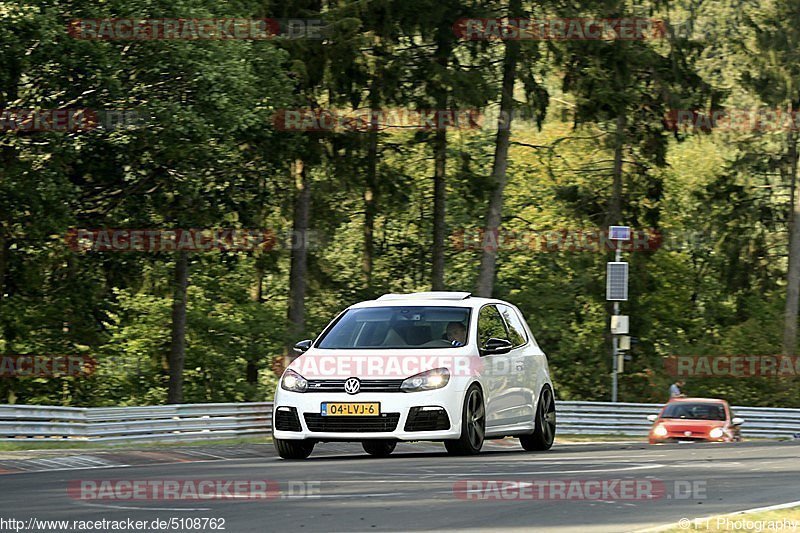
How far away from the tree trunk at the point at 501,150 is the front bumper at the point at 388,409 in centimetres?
2526

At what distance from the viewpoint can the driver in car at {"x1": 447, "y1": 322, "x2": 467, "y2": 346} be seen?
649 inches

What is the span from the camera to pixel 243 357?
49469 mm

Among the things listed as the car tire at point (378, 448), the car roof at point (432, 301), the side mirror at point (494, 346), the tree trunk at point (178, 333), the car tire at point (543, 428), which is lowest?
the tree trunk at point (178, 333)

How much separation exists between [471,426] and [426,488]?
4.25 metres

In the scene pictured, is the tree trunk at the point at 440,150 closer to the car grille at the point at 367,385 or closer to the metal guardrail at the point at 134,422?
the metal guardrail at the point at 134,422

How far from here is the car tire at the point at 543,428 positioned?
725 inches

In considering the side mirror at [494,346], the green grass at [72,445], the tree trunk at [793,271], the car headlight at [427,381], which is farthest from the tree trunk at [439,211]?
the car headlight at [427,381]

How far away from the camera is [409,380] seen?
15562mm

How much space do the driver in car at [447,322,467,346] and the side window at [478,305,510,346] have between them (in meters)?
0.24

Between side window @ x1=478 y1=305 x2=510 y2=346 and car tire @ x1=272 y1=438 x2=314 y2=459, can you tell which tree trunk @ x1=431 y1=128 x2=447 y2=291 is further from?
car tire @ x1=272 y1=438 x2=314 y2=459

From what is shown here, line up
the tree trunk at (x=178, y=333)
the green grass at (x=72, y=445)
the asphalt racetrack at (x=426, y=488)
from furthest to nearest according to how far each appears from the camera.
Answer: the tree trunk at (x=178, y=333) → the green grass at (x=72, y=445) → the asphalt racetrack at (x=426, y=488)

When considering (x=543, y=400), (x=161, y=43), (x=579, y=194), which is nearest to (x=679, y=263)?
(x=579, y=194)

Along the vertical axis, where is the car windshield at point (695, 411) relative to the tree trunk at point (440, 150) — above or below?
below

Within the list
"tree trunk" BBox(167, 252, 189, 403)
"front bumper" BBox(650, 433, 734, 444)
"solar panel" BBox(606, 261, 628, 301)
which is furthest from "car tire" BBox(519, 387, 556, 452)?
"tree trunk" BBox(167, 252, 189, 403)
